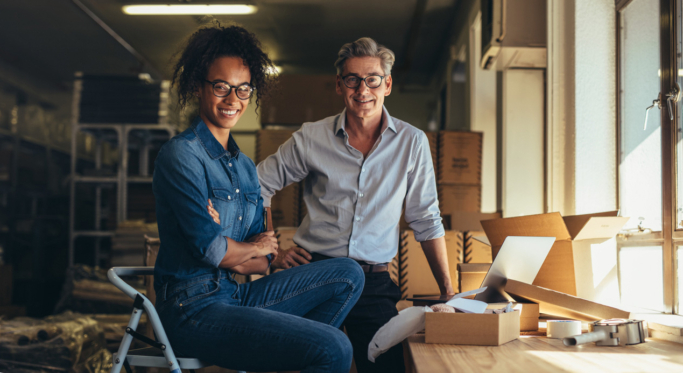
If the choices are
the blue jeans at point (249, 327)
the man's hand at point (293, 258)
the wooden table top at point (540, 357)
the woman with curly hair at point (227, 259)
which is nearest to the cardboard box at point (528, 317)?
the wooden table top at point (540, 357)

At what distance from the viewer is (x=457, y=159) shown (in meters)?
3.59

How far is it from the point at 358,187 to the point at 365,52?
469 mm

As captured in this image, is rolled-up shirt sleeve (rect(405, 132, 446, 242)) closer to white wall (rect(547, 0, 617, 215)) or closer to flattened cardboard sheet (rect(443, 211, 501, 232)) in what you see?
white wall (rect(547, 0, 617, 215))

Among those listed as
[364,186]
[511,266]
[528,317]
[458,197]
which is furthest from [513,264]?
[458,197]

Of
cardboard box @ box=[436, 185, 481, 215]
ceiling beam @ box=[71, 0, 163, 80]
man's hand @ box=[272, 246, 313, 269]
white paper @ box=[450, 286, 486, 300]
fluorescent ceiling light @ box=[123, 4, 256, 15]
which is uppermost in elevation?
ceiling beam @ box=[71, 0, 163, 80]

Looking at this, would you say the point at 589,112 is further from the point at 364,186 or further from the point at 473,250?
the point at 364,186

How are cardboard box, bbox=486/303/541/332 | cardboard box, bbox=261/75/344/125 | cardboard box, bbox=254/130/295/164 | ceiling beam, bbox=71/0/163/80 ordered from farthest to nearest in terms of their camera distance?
ceiling beam, bbox=71/0/163/80 → cardboard box, bbox=261/75/344/125 → cardboard box, bbox=254/130/295/164 → cardboard box, bbox=486/303/541/332

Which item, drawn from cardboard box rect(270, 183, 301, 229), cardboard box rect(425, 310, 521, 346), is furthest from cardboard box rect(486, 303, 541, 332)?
cardboard box rect(270, 183, 301, 229)

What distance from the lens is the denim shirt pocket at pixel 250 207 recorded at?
146 cm

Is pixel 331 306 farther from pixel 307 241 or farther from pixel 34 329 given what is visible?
pixel 34 329

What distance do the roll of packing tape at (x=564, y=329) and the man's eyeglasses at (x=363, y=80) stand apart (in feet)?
3.15

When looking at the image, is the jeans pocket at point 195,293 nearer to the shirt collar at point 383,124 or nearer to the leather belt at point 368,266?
the leather belt at point 368,266

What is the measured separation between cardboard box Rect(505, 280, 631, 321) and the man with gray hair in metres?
0.31

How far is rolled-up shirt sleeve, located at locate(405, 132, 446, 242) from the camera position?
76.2 inches
